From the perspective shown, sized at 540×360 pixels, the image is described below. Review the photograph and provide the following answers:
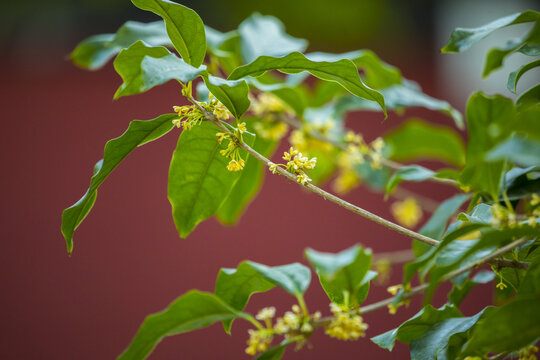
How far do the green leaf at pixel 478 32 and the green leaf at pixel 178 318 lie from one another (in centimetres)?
38

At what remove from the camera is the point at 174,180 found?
607mm

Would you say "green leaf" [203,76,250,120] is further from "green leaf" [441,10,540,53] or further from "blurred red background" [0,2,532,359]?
"blurred red background" [0,2,532,359]

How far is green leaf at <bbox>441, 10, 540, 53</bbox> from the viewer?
54cm

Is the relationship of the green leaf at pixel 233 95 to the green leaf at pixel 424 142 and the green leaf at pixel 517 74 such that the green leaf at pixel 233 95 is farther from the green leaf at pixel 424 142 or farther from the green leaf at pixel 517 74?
the green leaf at pixel 424 142

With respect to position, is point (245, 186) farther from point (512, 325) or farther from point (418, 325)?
point (512, 325)

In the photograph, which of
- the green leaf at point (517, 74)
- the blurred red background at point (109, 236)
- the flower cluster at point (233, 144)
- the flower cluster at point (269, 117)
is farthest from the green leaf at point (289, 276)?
the blurred red background at point (109, 236)

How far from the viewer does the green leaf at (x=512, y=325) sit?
0.42 m

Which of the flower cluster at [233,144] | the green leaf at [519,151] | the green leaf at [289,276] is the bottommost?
the green leaf at [289,276]

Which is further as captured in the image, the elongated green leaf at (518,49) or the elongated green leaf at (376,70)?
the elongated green leaf at (376,70)

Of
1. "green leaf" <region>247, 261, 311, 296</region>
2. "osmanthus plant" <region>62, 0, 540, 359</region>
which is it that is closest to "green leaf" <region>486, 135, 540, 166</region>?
"osmanthus plant" <region>62, 0, 540, 359</region>

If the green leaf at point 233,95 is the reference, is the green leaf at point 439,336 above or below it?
below

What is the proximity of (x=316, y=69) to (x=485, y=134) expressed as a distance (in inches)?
9.3

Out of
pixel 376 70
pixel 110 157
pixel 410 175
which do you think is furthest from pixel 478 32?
pixel 110 157

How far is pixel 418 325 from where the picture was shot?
540 mm
